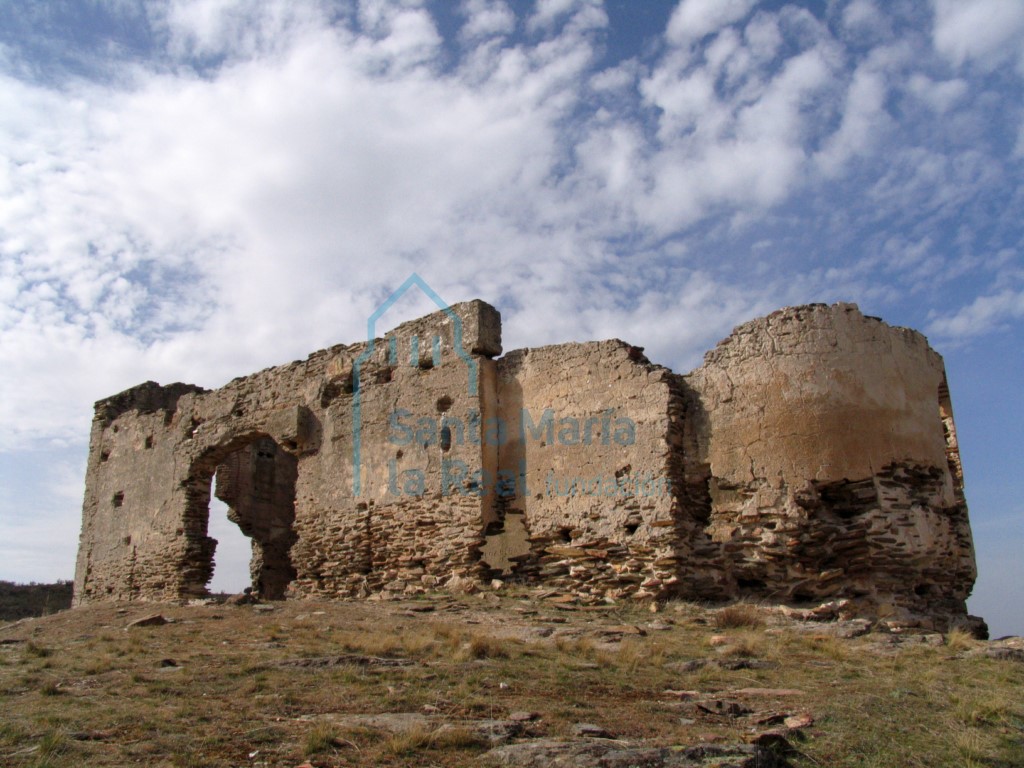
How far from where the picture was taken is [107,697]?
5.45 meters

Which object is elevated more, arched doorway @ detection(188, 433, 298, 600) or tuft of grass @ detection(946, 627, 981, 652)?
arched doorway @ detection(188, 433, 298, 600)

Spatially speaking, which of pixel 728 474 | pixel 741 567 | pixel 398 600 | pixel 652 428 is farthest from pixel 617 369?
pixel 398 600

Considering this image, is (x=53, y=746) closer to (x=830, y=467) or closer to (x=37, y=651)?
(x=37, y=651)

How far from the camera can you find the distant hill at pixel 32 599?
59.7 ft

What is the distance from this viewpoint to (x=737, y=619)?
841cm

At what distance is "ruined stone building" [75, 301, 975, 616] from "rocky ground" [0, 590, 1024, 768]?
0.93 m

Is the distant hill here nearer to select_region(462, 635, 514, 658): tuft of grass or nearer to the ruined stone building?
the ruined stone building

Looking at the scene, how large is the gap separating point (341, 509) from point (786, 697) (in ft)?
26.1

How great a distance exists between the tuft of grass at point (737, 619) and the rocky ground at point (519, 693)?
2cm

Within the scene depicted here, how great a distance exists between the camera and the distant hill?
18.2 meters

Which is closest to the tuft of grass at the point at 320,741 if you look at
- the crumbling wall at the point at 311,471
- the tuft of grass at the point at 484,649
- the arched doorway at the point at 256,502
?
the tuft of grass at the point at 484,649

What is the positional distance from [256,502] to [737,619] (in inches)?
415

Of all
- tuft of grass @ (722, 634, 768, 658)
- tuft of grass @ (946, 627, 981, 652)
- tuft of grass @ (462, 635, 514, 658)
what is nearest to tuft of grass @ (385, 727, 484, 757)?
tuft of grass @ (462, 635, 514, 658)
